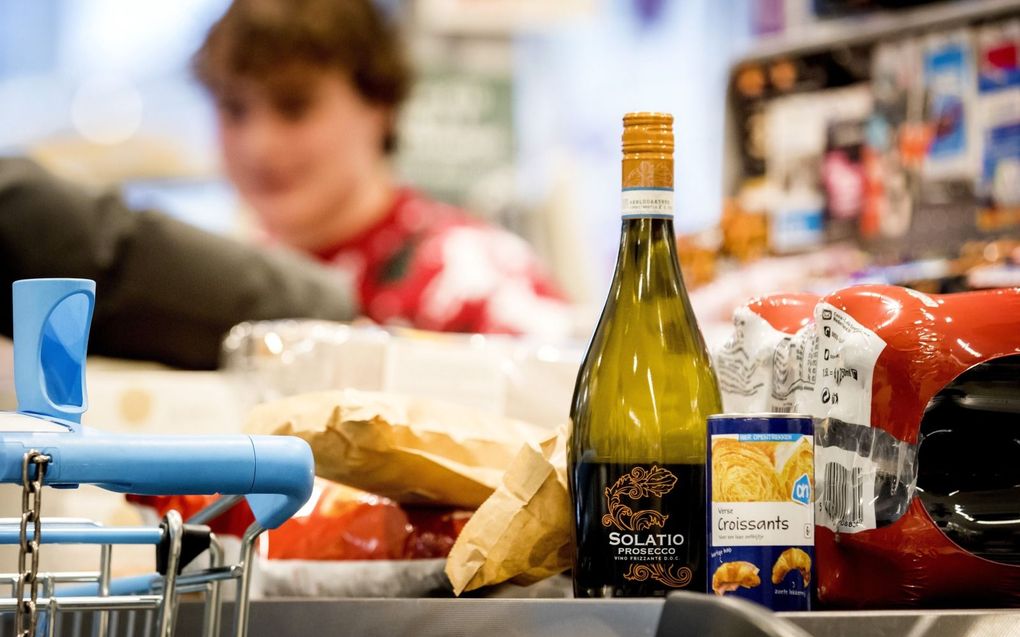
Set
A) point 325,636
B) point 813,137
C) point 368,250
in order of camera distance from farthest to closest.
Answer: point 368,250
point 813,137
point 325,636

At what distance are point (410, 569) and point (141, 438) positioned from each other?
1.20 feet

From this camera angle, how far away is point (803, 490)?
0.67m

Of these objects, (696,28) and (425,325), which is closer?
(425,325)

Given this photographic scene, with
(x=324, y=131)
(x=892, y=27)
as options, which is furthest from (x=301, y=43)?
(x=892, y=27)

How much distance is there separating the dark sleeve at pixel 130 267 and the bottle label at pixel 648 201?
126 cm

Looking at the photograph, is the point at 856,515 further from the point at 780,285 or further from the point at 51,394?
the point at 780,285

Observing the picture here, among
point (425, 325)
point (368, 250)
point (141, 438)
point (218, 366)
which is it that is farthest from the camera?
point (368, 250)

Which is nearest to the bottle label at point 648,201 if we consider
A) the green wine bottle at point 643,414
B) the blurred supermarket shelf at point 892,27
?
the green wine bottle at point 643,414

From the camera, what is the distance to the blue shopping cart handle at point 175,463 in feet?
1.65

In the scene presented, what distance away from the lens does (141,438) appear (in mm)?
523

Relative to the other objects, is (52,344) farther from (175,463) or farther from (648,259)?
(648,259)

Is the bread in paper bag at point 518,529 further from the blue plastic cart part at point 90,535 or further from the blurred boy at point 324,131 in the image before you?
the blurred boy at point 324,131

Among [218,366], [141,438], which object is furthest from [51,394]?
[218,366]

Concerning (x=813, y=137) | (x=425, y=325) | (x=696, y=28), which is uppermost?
(x=696, y=28)
